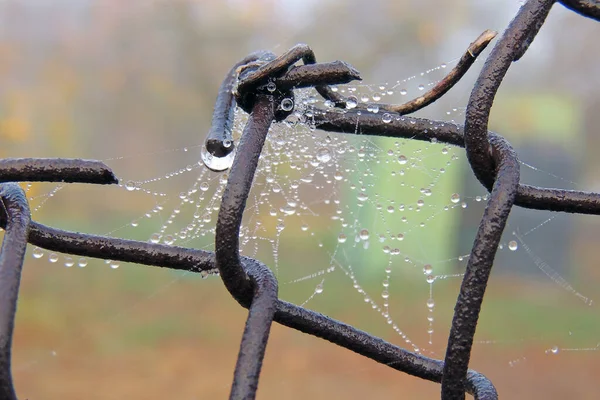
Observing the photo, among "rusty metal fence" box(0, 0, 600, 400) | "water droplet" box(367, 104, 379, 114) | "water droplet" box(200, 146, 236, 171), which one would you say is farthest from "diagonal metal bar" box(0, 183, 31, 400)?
"water droplet" box(367, 104, 379, 114)

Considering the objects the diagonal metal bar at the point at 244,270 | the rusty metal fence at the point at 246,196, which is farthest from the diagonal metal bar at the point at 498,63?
the diagonal metal bar at the point at 244,270

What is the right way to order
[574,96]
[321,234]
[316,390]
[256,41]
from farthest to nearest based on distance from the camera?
[256,41]
[321,234]
[574,96]
[316,390]

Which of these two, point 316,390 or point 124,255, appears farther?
point 316,390

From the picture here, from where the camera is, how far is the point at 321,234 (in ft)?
32.2

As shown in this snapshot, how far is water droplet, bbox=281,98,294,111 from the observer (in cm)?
29

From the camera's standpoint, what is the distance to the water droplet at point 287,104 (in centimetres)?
29

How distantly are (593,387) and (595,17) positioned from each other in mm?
8056

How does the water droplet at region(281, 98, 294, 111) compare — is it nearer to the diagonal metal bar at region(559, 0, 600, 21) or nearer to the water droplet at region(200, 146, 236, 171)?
the water droplet at region(200, 146, 236, 171)

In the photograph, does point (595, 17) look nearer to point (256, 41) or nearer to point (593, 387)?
point (593, 387)

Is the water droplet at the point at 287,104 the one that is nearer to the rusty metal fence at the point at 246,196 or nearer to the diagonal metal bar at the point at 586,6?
the rusty metal fence at the point at 246,196

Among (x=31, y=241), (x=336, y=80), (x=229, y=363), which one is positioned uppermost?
(x=336, y=80)

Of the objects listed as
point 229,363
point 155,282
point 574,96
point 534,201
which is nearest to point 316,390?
point 229,363

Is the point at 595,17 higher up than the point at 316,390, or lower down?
higher up

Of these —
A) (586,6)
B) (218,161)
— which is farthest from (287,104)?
(586,6)
